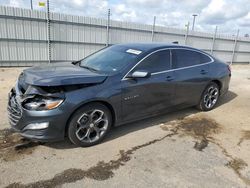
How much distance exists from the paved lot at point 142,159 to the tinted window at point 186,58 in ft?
4.12

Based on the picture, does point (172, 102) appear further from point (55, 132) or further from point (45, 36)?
point (45, 36)

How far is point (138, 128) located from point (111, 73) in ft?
4.25

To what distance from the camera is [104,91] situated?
11.4 ft

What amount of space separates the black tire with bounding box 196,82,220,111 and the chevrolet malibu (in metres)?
0.11

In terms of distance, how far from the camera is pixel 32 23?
392 inches

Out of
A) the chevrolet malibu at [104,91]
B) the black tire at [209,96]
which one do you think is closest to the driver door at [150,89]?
the chevrolet malibu at [104,91]

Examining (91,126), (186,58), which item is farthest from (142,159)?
(186,58)

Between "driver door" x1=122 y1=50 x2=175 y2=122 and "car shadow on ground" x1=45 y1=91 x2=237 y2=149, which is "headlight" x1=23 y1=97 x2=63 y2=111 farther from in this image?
"driver door" x1=122 y1=50 x2=175 y2=122

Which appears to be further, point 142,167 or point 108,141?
point 108,141

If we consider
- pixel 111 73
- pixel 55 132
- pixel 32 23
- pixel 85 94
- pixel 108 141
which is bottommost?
pixel 108 141

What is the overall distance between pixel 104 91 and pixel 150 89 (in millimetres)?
975

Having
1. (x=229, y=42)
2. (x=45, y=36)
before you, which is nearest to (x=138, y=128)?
(x=45, y=36)

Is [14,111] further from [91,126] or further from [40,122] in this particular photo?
[91,126]

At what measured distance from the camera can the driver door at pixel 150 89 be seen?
150 inches
